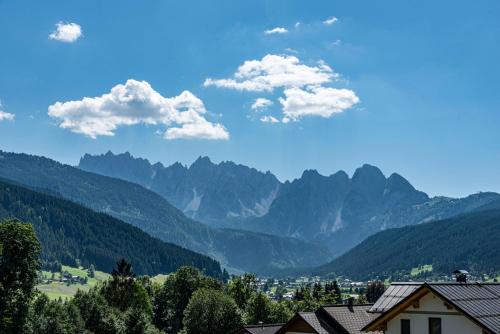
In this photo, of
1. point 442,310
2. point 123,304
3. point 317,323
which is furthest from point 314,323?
point 123,304

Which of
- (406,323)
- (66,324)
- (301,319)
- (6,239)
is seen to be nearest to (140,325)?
(66,324)

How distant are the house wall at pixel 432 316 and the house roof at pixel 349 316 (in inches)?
551

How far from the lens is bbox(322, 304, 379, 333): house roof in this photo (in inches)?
1948

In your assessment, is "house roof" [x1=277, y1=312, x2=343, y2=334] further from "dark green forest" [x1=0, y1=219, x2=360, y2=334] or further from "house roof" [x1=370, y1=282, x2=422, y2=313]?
"dark green forest" [x1=0, y1=219, x2=360, y2=334]

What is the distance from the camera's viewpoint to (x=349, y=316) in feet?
168

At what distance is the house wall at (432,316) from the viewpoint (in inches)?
1253

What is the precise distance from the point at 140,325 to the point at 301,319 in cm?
4362

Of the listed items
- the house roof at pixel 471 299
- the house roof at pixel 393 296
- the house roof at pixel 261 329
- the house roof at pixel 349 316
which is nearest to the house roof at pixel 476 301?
the house roof at pixel 471 299

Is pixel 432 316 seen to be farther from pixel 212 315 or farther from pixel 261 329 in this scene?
pixel 212 315

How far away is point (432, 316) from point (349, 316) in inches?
717

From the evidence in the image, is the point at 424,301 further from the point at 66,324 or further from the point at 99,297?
the point at 99,297

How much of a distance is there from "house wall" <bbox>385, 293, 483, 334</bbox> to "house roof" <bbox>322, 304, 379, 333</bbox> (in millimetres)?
13997

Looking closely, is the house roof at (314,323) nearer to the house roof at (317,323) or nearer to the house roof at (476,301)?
the house roof at (317,323)

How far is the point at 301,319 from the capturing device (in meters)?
50.5
